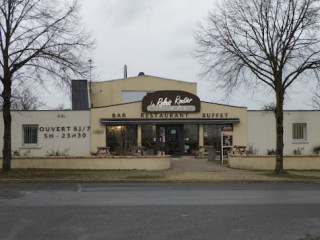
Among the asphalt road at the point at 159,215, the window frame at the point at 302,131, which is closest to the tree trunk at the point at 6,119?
the asphalt road at the point at 159,215

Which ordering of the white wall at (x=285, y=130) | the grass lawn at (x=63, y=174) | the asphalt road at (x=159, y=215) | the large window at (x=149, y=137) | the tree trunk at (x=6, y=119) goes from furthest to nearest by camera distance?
the large window at (x=149, y=137), the white wall at (x=285, y=130), the tree trunk at (x=6, y=119), the grass lawn at (x=63, y=174), the asphalt road at (x=159, y=215)

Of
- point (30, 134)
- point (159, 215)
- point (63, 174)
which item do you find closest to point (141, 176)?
point (63, 174)

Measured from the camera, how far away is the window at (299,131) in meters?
27.5

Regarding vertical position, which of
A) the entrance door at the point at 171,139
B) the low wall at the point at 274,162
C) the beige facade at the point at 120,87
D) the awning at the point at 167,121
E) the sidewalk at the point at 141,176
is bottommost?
the sidewalk at the point at 141,176

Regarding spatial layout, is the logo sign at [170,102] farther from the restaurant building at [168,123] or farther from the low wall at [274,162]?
the low wall at [274,162]

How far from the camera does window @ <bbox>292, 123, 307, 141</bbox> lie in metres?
27.5

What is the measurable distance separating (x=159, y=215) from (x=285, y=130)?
20783mm

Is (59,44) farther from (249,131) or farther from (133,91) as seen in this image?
(133,91)

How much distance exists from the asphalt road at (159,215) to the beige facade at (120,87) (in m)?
23.7

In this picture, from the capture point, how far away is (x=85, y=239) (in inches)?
248

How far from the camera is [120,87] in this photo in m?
35.5

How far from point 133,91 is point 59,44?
18.5 m

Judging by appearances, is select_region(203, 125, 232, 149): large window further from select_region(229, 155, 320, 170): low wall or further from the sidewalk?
the sidewalk

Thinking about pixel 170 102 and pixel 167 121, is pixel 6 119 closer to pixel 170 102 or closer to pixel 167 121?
pixel 167 121
